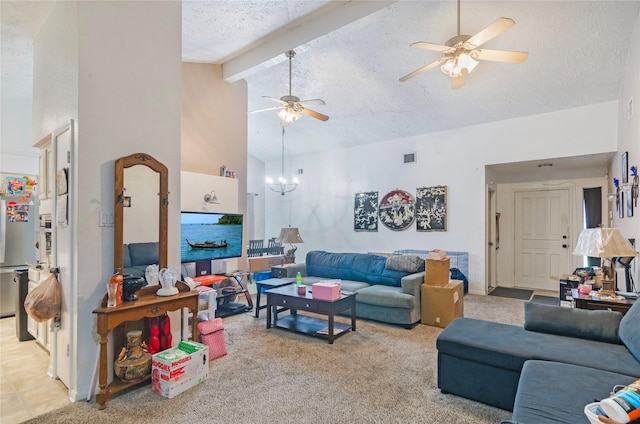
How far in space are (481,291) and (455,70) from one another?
4185 millimetres

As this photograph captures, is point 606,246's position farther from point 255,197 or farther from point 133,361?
point 255,197

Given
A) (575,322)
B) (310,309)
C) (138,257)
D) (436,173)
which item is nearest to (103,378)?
(138,257)

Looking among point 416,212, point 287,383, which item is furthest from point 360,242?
point 287,383

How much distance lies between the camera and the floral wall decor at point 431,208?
6273 millimetres

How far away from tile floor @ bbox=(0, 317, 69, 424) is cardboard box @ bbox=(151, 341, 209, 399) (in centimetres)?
64

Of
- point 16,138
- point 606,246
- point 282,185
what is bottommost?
point 606,246

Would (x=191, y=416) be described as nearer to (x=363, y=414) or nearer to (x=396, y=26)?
(x=363, y=414)

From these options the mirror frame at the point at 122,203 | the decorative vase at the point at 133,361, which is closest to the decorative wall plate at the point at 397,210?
the mirror frame at the point at 122,203

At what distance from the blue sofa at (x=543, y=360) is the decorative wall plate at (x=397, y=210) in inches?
159

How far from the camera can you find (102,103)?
254cm

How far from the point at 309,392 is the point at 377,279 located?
96.2 inches

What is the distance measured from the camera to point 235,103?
543 cm

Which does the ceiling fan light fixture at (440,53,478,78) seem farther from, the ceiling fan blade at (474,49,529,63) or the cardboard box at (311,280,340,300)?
the cardboard box at (311,280,340,300)

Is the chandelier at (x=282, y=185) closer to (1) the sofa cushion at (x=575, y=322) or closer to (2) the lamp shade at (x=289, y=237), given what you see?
(2) the lamp shade at (x=289, y=237)
